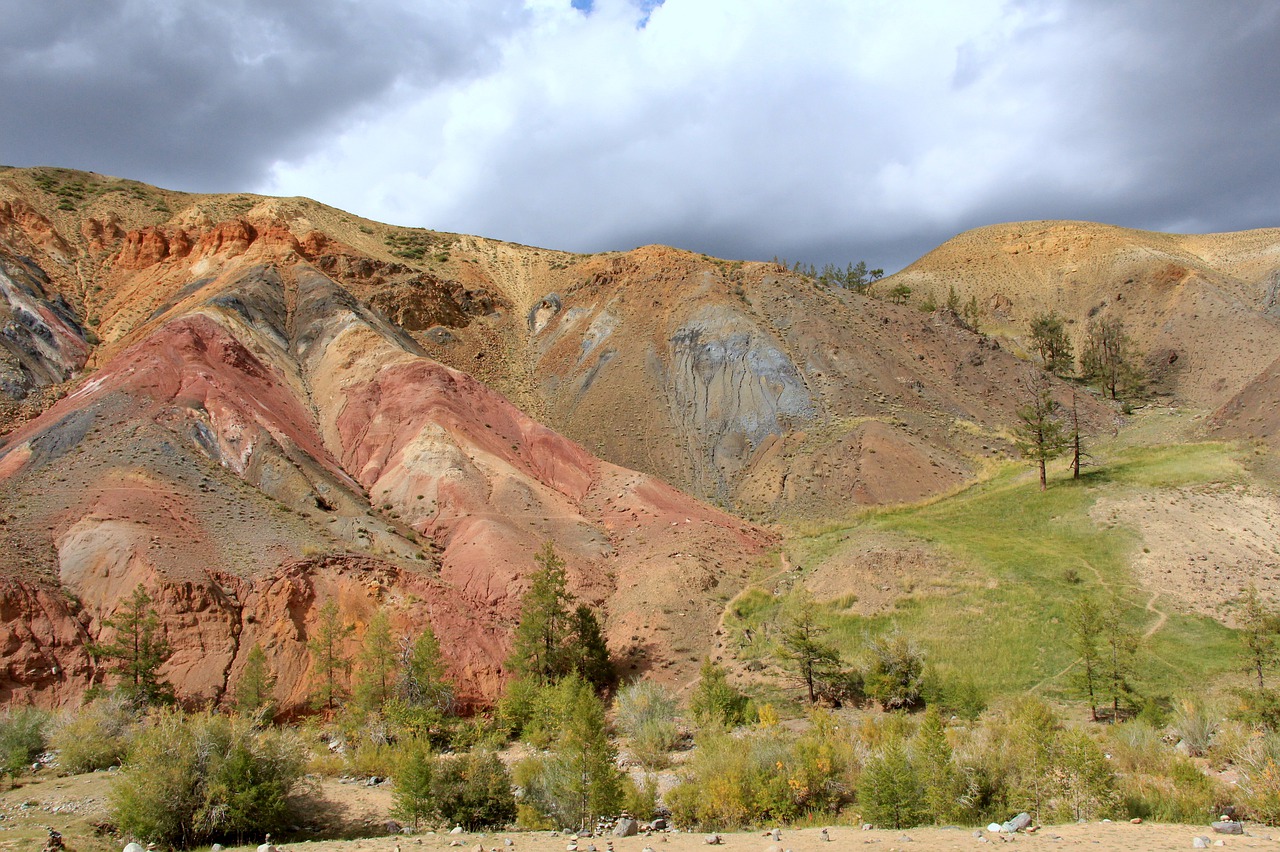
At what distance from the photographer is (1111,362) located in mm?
69375

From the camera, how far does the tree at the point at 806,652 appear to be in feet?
84.0

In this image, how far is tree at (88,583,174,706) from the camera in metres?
23.2

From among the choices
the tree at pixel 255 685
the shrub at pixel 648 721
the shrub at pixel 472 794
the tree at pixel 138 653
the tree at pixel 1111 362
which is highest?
the tree at pixel 1111 362

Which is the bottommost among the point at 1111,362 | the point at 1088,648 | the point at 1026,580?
the point at 1088,648

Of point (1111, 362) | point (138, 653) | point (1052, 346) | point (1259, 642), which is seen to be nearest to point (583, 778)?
point (138, 653)

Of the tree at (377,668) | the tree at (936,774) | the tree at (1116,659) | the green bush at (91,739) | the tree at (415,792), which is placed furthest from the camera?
the tree at (377,668)

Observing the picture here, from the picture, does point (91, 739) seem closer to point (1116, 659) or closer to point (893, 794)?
point (893, 794)

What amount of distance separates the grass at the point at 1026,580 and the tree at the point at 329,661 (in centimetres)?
1501

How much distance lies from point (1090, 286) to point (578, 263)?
212ft

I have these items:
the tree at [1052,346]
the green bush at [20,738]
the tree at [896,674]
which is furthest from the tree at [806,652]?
the tree at [1052,346]

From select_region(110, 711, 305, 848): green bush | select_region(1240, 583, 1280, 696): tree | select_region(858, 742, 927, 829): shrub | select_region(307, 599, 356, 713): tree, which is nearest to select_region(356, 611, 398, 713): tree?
select_region(307, 599, 356, 713): tree

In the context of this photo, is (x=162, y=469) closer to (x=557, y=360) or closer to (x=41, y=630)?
(x=41, y=630)

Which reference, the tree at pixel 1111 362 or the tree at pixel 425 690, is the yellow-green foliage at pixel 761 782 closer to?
the tree at pixel 425 690

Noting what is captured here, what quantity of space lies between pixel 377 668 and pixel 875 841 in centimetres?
1795
